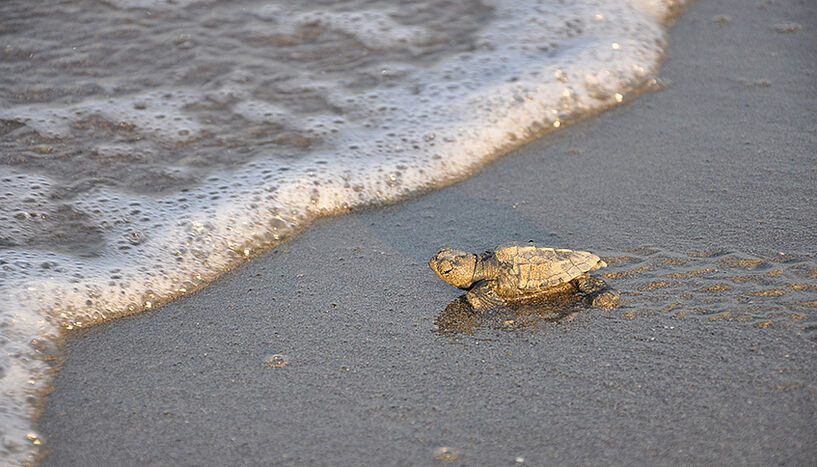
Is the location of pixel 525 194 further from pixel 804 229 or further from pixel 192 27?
pixel 192 27

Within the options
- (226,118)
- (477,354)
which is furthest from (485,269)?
(226,118)

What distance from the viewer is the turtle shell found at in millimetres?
2883

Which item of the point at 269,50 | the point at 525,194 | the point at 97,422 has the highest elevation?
the point at 269,50

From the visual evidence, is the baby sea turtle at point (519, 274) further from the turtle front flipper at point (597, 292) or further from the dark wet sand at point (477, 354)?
the dark wet sand at point (477, 354)

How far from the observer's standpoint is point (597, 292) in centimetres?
294

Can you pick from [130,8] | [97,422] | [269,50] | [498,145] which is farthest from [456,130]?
[130,8]

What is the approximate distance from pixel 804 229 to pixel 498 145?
1796 millimetres

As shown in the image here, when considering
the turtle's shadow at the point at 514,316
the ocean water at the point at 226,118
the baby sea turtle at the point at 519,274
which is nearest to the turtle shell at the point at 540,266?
the baby sea turtle at the point at 519,274

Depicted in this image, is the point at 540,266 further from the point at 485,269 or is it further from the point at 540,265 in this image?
the point at 485,269

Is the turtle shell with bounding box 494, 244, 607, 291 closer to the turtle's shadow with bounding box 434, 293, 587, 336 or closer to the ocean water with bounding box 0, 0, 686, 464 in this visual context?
the turtle's shadow with bounding box 434, 293, 587, 336

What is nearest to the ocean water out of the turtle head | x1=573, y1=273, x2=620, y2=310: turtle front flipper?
the turtle head

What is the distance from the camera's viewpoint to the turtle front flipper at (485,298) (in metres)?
2.93

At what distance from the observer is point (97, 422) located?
8.38ft

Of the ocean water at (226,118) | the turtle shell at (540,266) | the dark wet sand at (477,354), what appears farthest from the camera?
the ocean water at (226,118)
